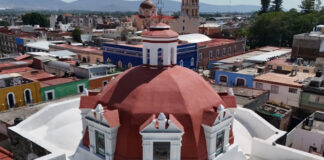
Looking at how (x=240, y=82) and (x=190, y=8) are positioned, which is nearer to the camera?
(x=240, y=82)

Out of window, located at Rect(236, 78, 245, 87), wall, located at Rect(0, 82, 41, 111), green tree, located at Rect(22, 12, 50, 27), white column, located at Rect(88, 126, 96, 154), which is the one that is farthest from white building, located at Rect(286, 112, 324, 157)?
green tree, located at Rect(22, 12, 50, 27)

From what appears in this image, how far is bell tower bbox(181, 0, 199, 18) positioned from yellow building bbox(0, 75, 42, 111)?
48.5 m

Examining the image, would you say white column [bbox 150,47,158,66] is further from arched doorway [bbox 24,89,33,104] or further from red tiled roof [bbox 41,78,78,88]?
red tiled roof [bbox 41,78,78,88]

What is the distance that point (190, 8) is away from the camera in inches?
2697

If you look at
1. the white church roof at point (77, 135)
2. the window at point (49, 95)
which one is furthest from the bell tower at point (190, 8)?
the white church roof at point (77, 135)

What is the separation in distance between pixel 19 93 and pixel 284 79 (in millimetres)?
29219

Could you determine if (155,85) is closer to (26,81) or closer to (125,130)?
(125,130)

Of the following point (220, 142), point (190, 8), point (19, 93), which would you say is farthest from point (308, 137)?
point (190, 8)

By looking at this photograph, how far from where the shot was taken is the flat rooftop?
29.8m

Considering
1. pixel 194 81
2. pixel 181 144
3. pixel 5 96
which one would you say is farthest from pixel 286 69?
pixel 5 96

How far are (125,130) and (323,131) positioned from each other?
62.3 feet

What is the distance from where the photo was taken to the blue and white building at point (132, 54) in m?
40.3

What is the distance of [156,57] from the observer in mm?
12383

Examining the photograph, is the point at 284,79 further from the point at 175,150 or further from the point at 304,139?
the point at 175,150
